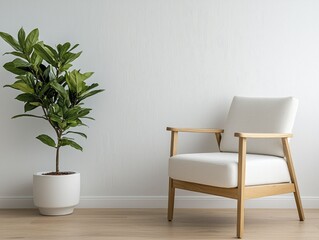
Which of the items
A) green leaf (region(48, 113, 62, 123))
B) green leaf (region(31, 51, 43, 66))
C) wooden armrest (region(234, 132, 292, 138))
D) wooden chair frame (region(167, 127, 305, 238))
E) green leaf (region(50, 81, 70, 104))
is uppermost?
green leaf (region(31, 51, 43, 66))

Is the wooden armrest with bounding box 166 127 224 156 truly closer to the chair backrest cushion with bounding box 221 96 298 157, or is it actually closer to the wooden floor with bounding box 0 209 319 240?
the chair backrest cushion with bounding box 221 96 298 157

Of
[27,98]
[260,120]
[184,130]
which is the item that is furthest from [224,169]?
[27,98]

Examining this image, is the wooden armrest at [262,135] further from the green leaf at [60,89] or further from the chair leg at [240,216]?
the green leaf at [60,89]

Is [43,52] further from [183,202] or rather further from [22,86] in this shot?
[183,202]

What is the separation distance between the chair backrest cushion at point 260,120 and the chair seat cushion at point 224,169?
11 centimetres

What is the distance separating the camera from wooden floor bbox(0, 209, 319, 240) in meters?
2.43

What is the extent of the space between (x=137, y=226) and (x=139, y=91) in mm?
996

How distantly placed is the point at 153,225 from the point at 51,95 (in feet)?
3.37

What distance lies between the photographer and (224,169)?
2385 mm

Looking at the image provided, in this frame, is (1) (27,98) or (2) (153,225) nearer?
(2) (153,225)

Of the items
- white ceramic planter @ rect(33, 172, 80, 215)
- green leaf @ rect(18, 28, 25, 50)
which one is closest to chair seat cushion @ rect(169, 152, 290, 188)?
white ceramic planter @ rect(33, 172, 80, 215)

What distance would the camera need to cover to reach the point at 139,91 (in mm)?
3197

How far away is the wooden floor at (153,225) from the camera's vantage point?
243cm

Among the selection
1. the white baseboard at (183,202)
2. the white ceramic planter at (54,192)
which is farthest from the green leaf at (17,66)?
the white baseboard at (183,202)
